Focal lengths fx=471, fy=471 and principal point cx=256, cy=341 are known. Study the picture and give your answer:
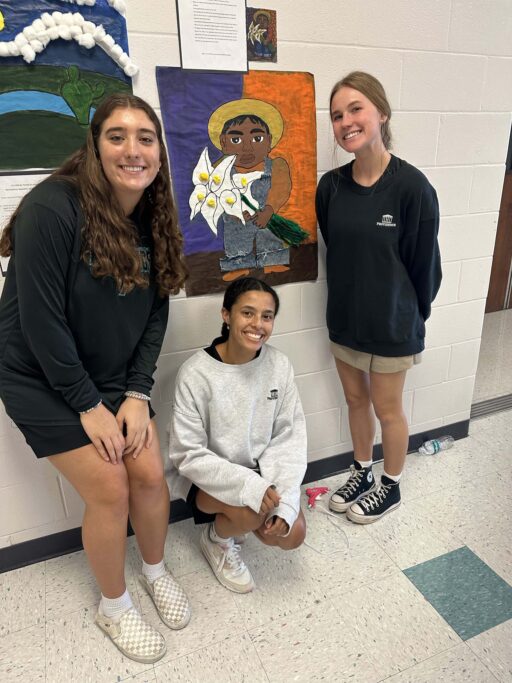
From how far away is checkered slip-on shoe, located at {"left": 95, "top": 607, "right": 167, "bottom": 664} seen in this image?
1352mm

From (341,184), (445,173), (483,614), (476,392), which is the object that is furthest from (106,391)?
(476,392)

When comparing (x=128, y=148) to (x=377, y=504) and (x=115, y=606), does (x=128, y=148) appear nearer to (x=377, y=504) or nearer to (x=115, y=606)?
(x=115, y=606)

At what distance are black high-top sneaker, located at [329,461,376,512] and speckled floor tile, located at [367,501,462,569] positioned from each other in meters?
0.13

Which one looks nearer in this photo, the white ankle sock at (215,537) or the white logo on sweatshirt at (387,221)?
the white logo on sweatshirt at (387,221)

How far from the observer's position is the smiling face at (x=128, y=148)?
3.69 ft

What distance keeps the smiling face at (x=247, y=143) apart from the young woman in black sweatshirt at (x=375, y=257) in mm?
239

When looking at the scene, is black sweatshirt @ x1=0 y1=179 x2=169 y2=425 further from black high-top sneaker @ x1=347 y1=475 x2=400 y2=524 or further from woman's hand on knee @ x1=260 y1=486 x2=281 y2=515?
black high-top sneaker @ x1=347 y1=475 x2=400 y2=524

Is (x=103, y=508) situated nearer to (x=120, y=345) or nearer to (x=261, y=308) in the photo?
(x=120, y=345)

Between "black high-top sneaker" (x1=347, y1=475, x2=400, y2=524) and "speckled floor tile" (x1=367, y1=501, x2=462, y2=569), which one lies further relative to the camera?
"black high-top sneaker" (x1=347, y1=475, x2=400, y2=524)

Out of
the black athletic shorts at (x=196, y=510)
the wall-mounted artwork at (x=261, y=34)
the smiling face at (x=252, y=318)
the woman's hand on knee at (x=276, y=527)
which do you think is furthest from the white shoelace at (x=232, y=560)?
the wall-mounted artwork at (x=261, y=34)

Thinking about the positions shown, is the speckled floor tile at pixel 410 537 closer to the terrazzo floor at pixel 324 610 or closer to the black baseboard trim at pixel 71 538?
the terrazzo floor at pixel 324 610

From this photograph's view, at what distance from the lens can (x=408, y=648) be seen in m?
1.37

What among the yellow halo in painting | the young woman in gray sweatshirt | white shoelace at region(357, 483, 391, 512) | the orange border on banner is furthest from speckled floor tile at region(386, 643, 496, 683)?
the yellow halo in painting

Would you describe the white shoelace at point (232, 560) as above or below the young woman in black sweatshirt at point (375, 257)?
below
